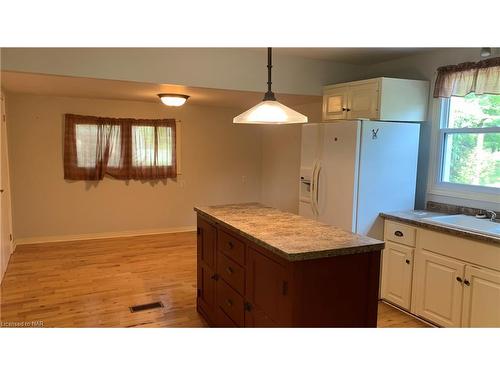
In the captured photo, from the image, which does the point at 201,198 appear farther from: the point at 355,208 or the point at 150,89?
Answer: the point at 355,208

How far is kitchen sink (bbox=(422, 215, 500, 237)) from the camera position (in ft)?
8.98

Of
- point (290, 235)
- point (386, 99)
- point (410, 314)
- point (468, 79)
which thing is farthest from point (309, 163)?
point (290, 235)

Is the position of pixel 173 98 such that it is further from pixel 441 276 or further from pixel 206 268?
pixel 441 276

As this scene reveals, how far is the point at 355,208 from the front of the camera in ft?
11.5

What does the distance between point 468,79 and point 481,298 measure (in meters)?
1.85

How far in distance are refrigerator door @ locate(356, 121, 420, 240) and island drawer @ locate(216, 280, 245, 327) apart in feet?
4.78

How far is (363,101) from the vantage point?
370 cm

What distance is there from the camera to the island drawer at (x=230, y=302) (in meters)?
2.51

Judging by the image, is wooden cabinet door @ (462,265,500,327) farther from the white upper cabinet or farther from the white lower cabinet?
the white upper cabinet

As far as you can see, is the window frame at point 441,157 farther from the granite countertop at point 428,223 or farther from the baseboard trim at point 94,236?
the baseboard trim at point 94,236

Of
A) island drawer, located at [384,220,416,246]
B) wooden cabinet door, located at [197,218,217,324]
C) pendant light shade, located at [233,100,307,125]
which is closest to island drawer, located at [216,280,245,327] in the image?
wooden cabinet door, located at [197,218,217,324]

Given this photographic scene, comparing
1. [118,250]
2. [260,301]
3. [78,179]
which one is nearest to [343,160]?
[260,301]

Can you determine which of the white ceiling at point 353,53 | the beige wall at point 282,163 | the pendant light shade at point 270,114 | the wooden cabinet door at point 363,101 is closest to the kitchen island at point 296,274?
the pendant light shade at point 270,114

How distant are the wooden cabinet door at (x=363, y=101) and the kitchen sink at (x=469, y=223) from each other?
1097 mm
